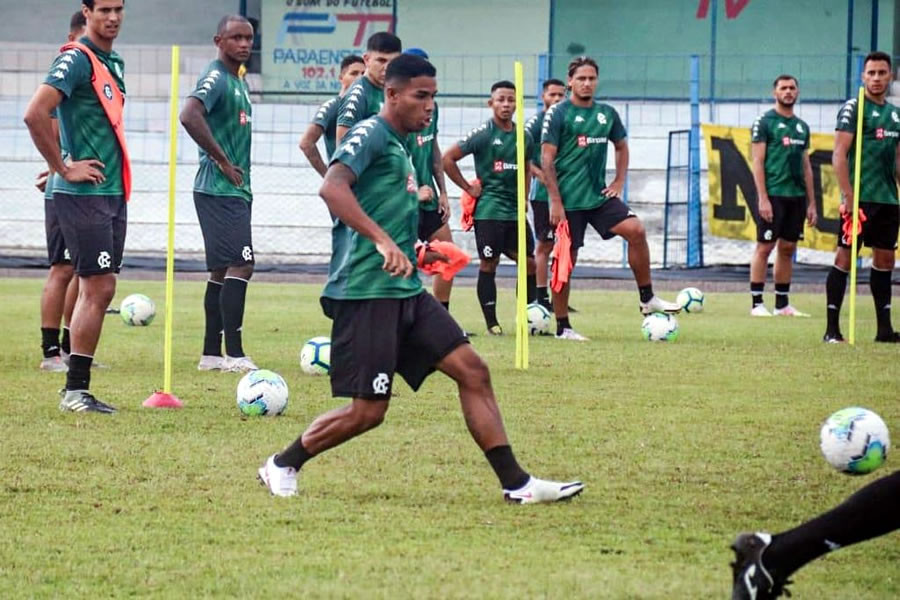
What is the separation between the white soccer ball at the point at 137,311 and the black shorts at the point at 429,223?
3667mm

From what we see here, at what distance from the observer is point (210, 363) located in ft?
35.2

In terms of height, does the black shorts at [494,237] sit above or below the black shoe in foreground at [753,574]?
above

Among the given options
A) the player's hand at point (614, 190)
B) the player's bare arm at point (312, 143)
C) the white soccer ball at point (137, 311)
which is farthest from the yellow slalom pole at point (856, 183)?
the white soccer ball at point (137, 311)

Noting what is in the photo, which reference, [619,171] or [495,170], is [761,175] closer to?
[619,171]

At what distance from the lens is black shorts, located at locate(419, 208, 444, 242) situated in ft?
38.8

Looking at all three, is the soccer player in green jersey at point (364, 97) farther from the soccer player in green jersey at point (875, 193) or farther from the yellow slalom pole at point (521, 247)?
the soccer player in green jersey at point (875, 193)

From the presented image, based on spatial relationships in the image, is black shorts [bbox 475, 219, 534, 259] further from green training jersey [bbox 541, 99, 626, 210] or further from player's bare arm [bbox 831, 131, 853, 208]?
player's bare arm [bbox 831, 131, 853, 208]

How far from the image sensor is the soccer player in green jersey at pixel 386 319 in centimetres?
604

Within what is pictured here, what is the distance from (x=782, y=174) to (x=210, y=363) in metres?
7.13

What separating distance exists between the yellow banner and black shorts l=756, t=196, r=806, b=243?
6.71 meters

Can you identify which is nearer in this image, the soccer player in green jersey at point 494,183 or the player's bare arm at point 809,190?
the soccer player in green jersey at point 494,183

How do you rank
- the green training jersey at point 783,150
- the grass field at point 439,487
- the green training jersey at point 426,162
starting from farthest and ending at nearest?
the green training jersey at point 783,150 < the green training jersey at point 426,162 < the grass field at point 439,487

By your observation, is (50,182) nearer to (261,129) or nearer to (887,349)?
(887,349)

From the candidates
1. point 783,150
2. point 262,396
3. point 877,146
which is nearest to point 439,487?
point 262,396
